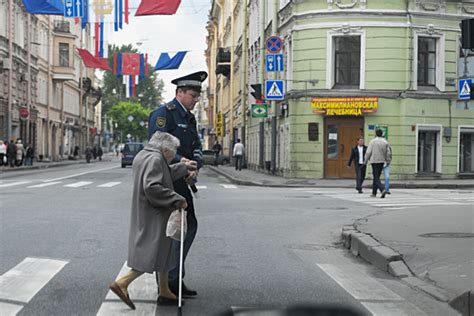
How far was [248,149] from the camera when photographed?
151 feet

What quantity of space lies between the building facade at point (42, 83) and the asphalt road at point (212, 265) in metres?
34.5

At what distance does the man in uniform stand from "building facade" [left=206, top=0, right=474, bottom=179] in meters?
22.4

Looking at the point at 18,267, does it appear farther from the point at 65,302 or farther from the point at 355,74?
the point at 355,74

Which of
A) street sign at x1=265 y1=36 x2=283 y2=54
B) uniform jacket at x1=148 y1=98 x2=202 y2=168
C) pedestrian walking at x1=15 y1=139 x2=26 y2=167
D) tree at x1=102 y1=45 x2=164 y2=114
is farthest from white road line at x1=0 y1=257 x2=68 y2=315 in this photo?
tree at x1=102 y1=45 x2=164 y2=114

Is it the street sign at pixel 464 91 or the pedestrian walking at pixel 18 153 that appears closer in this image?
the street sign at pixel 464 91

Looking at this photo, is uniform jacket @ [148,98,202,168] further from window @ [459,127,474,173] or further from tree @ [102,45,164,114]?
tree @ [102,45,164,114]

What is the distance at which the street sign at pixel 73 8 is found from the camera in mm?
26672

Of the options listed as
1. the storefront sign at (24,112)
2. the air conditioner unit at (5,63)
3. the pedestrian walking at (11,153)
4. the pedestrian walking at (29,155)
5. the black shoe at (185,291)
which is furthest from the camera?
the storefront sign at (24,112)

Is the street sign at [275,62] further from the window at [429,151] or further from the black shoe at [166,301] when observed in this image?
the black shoe at [166,301]

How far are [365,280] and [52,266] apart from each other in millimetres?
3348

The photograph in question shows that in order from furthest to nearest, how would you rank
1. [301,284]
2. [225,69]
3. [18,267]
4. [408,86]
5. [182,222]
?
1. [225,69]
2. [408,86]
3. [18,267]
4. [301,284]
5. [182,222]

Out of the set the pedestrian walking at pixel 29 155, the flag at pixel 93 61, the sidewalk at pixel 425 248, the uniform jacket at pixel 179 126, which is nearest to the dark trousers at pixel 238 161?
the flag at pixel 93 61

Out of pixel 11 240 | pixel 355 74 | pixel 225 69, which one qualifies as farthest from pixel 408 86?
pixel 225 69

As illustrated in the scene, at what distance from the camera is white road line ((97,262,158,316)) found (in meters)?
5.97
